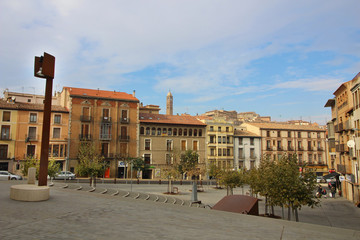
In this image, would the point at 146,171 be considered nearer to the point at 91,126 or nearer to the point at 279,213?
the point at 91,126

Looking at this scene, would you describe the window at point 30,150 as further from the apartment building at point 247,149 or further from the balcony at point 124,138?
the apartment building at point 247,149

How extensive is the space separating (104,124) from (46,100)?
38729 millimetres

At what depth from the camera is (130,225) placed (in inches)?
418

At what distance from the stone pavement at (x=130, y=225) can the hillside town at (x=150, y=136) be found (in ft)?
83.4

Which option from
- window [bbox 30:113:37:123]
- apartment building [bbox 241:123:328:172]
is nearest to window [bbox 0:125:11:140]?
window [bbox 30:113:37:123]

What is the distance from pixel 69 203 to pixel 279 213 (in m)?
18.6

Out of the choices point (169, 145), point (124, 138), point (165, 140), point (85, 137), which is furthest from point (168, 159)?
point (85, 137)

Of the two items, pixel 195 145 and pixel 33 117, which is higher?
pixel 33 117

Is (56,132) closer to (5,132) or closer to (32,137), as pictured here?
(32,137)

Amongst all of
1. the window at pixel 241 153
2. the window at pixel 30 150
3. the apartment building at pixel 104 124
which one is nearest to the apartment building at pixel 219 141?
the window at pixel 241 153

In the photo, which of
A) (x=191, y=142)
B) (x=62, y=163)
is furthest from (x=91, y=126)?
(x=191, y=142)

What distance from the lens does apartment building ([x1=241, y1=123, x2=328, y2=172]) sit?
69.6 metres

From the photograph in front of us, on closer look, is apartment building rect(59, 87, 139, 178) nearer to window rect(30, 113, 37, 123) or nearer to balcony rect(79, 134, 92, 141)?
balcony rect(79, 134, 92, 141)

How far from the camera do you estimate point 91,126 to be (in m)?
53.9
